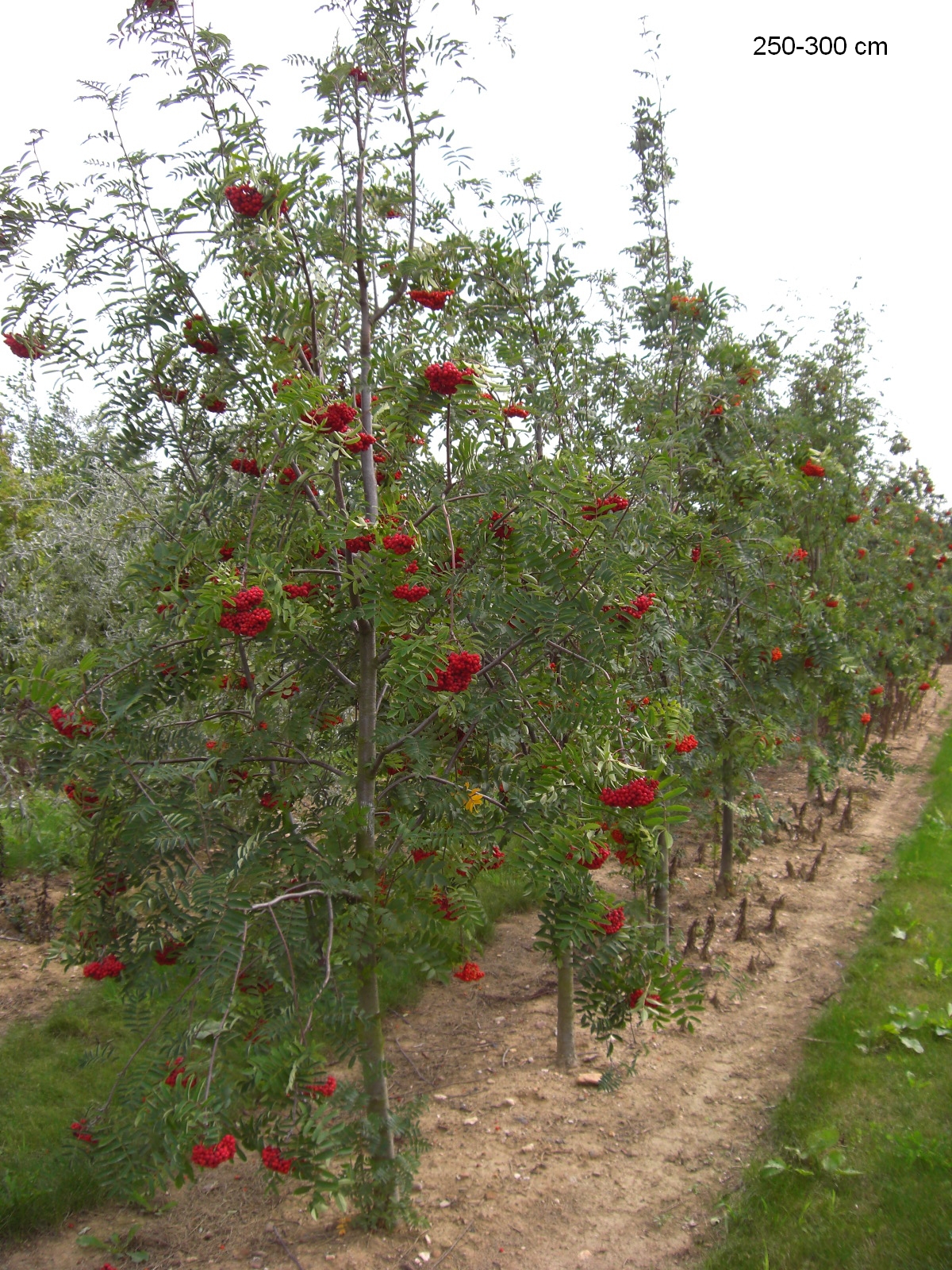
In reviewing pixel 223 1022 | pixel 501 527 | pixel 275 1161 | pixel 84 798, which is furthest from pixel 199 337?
pixel 275 1161

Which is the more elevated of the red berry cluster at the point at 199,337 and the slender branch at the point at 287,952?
the red berry cluster at the point at 199,337

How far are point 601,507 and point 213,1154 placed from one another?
2.06 meters

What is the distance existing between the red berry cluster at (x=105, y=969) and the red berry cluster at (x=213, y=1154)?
0.76m

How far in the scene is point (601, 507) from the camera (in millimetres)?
2773

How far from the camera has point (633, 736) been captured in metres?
2.83

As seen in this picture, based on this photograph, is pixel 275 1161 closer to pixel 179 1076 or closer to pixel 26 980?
pixel 179 1076

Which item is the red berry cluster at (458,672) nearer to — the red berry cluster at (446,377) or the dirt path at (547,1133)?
the red berry cluster at (446,377)

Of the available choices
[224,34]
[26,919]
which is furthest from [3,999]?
[224,34]

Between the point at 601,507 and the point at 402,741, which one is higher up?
the point at 601,507

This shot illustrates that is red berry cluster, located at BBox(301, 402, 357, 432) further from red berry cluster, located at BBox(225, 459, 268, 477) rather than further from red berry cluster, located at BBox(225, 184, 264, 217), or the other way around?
red berry cluster, located at BBox(225, 184, 264, 217)

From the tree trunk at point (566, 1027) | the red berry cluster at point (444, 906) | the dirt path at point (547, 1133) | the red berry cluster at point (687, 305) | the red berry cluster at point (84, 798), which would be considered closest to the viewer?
the red berry cluster at point (84, 798)

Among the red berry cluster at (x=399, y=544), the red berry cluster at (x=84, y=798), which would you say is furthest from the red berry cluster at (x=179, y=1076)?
the red berry cluster at (x=399, y=544)

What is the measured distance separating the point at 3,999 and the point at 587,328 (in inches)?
203

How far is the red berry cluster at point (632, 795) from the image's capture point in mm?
2525
